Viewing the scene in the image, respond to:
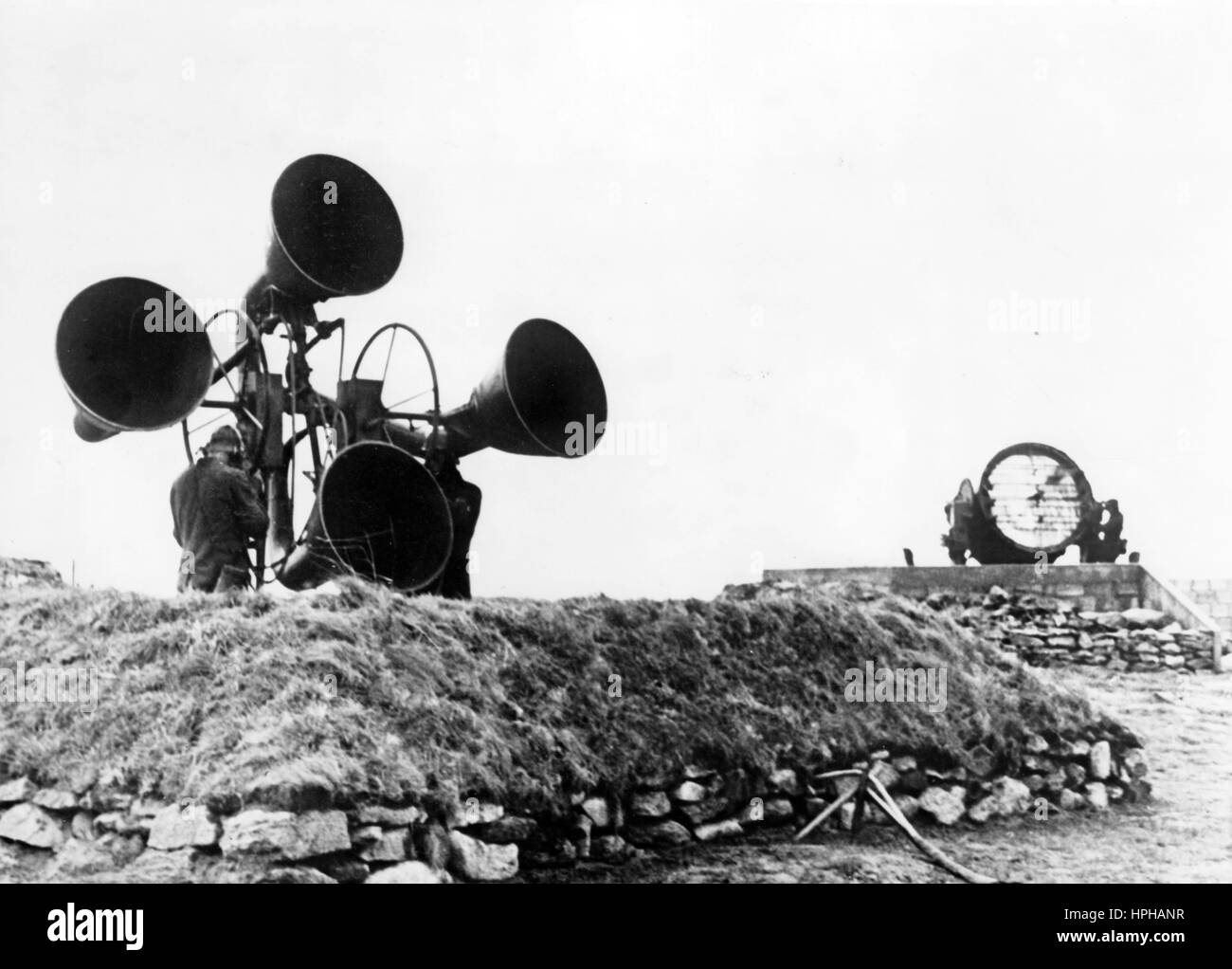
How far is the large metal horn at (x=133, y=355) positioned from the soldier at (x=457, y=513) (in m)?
1.98

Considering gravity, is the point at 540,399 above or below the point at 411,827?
above

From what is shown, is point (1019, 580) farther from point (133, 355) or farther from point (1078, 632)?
point (133, 355)

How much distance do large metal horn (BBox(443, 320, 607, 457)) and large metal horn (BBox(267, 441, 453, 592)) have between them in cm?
84

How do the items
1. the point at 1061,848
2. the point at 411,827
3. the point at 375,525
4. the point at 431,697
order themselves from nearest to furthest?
1. the point at 411,827
2. the point at 431,697
3. the point at 375,525
4. the point at 1061,848

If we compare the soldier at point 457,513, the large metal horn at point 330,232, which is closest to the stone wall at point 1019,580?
the soldier at point 457,513

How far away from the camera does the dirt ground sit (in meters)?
8.20

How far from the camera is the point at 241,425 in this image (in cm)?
992

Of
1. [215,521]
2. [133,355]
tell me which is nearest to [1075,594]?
[215,521]

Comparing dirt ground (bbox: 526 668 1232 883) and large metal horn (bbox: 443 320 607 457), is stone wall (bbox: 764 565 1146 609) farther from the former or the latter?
large metal horn (bbox: 443 320 607 457)

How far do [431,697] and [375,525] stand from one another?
160 cm

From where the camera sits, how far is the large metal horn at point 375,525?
877cm

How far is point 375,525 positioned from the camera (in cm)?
897
